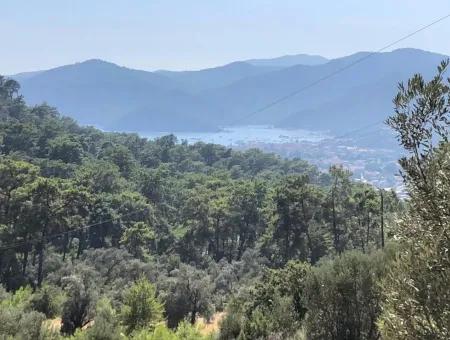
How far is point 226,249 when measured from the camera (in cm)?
5756

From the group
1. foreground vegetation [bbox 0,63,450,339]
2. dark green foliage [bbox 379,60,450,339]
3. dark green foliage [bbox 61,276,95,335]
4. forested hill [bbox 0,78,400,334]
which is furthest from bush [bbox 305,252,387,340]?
dark green foliage [bbox 61,276,95,335]

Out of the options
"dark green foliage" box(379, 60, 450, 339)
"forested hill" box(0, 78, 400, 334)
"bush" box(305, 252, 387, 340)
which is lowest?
"forested hill" box(0, 78, 400, 334)

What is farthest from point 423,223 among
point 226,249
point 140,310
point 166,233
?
point 166,233

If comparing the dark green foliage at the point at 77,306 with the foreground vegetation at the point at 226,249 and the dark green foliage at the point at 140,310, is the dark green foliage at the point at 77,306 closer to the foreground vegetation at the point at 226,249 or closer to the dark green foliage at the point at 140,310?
the foreground vegetation at the point at 226,249

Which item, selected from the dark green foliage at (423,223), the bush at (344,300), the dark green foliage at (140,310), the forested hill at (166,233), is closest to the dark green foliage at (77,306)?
the forested hill at (166,233)

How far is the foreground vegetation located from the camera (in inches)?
212

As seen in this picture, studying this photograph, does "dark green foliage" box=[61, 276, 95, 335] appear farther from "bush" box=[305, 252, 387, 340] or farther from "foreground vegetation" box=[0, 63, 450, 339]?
"bush" box=[305, 252, 387, 340]

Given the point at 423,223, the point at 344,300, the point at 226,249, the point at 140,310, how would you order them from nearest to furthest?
the point at 423,223
the point at 344,300
the point at 140,310
the point at 226,249

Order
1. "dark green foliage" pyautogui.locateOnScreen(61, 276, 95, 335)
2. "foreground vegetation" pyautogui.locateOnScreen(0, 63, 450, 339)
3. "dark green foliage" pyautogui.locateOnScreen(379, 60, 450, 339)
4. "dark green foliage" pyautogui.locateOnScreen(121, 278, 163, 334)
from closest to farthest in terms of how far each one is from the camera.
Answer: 1. "dark green foliage" pyautogui.locateOnScreen(379, 60, 450, 339)
2. "foreground vegetation" pyautogui.locateOnScreen(0, 63, 450, 339)
3. "dark green foliage" pyautogui.locateOnScreen(121, 278, 163, 334)
4. "dark green foliage" pyautogui.locateOnScreen(61, 276, 95, 335)

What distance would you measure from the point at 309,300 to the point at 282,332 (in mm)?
2323

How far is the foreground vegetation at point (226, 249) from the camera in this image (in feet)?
17.7

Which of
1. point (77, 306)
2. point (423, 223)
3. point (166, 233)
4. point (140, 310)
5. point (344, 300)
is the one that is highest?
point (423, 223)

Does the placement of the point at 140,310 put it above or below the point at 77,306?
above

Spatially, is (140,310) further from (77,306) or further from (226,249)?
(226,249)
